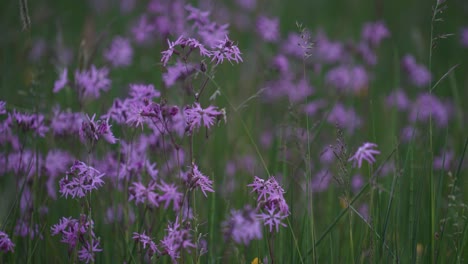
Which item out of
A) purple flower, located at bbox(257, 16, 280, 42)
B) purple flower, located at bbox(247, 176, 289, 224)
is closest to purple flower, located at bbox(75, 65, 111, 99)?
purple flower, located at bbox(247, 176, 289, 224)

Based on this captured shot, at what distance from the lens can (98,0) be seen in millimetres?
7629

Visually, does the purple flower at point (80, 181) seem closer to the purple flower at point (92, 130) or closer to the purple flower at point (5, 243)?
the purple flower at point (92, 130)

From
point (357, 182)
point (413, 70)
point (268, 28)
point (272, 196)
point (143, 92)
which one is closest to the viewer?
point (272, 196)

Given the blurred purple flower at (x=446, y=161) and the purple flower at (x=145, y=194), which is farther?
the blurred purple flower at (x=446, y=161)

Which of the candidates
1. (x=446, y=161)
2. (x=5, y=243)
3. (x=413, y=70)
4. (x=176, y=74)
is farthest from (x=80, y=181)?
(x=413, y=70)

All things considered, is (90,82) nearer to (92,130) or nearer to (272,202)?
(92,130)

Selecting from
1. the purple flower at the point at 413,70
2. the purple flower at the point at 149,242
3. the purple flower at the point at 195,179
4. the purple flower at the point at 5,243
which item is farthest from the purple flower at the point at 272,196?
the purple flower at the point at 413,70

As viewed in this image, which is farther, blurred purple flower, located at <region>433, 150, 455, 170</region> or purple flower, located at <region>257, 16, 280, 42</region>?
purple flower, located at <region>257, 16, 280, 42</region>

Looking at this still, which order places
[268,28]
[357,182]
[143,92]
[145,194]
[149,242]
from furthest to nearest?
[268,28] → [357,182] → [143,92] → [145,194] → [149,242]

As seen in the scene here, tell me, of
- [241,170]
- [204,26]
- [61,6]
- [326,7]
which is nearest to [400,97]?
[241,170]

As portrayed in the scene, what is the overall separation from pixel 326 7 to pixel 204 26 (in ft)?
19.4

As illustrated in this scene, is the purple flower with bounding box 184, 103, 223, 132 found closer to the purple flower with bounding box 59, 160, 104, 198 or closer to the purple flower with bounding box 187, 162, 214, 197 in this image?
the purple flower with bounding box 187, 162, 214, 197

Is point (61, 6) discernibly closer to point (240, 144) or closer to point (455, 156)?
point (240, 144)

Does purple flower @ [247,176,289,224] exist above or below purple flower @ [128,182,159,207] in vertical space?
below
